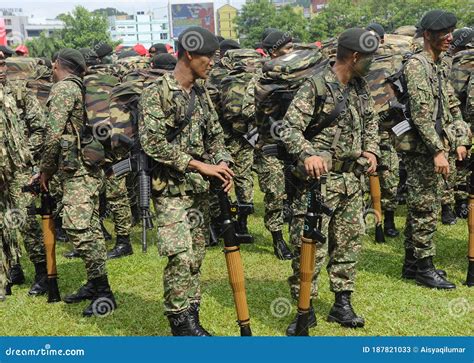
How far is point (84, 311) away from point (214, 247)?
2.58 m

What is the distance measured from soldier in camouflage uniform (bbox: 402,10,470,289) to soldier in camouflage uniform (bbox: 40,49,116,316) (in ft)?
10.6

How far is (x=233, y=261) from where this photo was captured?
179 inches

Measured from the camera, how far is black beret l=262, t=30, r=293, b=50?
7914 millimetres

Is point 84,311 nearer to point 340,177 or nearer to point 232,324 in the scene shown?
point 232,324

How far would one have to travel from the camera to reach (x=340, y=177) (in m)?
5.05

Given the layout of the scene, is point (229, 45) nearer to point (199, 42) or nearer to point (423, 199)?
point (423, 199)

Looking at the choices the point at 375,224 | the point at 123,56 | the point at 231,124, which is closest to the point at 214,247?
the point at 231,124

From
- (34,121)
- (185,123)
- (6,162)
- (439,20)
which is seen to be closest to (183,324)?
(185,123)

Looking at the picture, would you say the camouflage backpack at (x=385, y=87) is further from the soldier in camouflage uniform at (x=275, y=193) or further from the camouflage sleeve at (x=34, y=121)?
the camouflage sleeve at (x=34, y=121)

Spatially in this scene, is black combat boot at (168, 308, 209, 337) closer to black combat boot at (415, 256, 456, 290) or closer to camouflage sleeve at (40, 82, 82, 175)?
camouflage sleeve at (40, 82, 82, 175)

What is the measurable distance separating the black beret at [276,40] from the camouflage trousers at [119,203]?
2.78 m

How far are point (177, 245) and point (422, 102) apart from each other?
2.86 meters

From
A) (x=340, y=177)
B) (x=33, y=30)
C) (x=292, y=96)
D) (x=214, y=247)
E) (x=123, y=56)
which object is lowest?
(x=214, y=247)

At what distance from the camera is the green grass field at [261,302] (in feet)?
17.6
